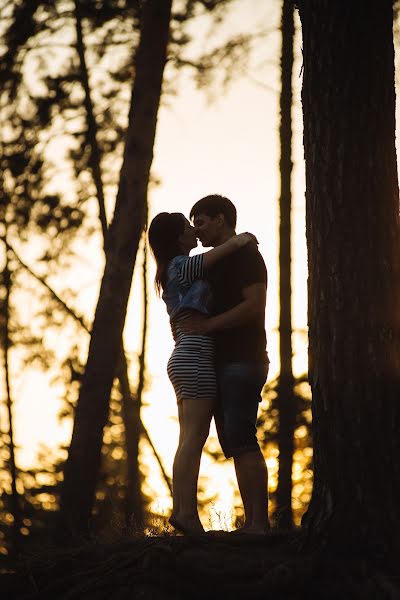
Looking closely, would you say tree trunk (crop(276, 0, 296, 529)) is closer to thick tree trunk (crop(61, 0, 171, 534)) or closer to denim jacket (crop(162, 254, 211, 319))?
thick tree trunk (crop(61, 0, 171, 534))

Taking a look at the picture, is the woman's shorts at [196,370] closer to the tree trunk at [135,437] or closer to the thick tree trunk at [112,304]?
the thick tree trunk at [112,304]

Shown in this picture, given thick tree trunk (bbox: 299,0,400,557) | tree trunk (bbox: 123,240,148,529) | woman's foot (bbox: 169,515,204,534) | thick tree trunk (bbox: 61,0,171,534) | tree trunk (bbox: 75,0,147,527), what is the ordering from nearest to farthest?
thick tree trunk (bbox: 299,0,400,557)
woman's foot (bbox: 169,515,204,534)
thick tree trunk (bbox: 61,0,171,534)
tree trunk (bbox: 75,0,147,527)
tree trunk (bbox: 123,240,148,529)

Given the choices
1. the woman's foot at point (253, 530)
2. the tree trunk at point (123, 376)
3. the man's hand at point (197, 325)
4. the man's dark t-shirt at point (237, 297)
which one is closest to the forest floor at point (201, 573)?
the woman's foot at point (253, 530)

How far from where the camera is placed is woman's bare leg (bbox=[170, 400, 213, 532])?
6.10 meters

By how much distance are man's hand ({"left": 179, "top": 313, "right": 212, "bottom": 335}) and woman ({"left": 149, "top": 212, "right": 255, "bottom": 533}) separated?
3cm

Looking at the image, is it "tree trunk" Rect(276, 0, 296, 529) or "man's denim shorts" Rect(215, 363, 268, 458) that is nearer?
"man's denim shorts" Rect(215, 363, 268, 458)

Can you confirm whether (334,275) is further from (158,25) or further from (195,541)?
(158,25)

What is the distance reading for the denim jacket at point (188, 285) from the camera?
6.11 metres

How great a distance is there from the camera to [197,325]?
6.18m

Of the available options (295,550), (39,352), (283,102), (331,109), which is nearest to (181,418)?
(295,550)

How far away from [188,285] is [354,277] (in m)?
1.43

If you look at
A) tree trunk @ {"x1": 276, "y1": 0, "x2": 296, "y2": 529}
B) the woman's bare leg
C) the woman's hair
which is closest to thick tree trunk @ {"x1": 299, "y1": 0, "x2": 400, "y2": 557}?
the woman's bare leg

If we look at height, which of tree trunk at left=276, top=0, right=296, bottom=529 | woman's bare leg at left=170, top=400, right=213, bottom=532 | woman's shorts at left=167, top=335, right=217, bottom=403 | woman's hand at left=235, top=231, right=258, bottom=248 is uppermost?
tree trunk at left=276, top=0, right=296, bottom=529

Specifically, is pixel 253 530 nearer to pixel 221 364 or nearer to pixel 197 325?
pixel 221 364
